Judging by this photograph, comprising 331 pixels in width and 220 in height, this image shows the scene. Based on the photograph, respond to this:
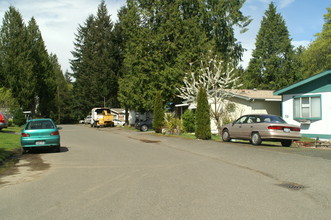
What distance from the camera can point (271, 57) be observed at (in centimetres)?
6178

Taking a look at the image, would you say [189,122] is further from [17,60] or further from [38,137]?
[17,60]

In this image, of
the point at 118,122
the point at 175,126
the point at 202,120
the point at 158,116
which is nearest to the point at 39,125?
the point at 202,120

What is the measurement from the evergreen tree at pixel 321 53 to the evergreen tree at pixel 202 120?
1204 inches

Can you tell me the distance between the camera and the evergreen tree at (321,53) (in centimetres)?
4872

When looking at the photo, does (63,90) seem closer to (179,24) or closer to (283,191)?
(179,24)

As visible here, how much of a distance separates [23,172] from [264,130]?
Result: 11.6m

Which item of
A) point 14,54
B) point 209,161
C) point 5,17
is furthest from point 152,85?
point 5,17

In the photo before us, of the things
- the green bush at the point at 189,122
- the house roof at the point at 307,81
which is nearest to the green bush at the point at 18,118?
the green bush at the point at 189,122

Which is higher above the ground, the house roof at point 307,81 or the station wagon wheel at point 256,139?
the house roof at point 307,81

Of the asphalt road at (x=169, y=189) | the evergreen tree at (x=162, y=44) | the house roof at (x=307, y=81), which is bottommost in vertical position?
the asphalt road at (x=169, y=189)

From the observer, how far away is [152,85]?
1473 inches

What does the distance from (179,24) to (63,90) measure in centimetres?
6241

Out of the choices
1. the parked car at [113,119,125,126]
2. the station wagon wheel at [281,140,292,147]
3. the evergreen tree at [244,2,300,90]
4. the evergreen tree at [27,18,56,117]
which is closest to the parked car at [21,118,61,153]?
the station wagon wheel at [281,140,292,147]

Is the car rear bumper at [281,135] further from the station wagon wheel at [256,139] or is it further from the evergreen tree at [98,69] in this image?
the evergreen tree at [98,69]
